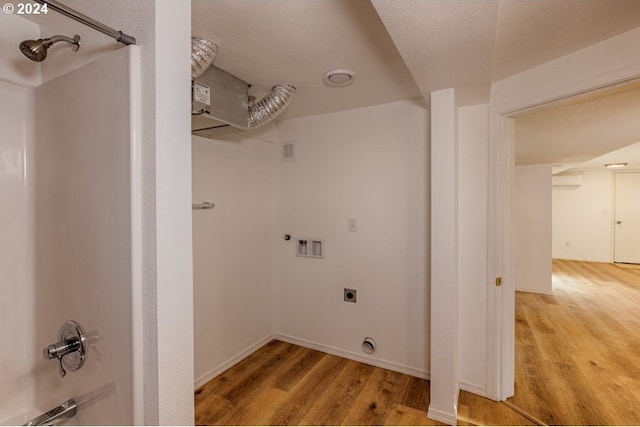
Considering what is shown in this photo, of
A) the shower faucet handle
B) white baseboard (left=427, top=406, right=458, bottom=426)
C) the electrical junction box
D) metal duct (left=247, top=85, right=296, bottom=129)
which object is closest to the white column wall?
white baseboard (left=427, top=406, right=458, bottom=426)

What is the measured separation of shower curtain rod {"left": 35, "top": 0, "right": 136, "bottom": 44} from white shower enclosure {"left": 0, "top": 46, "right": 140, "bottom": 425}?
34 mm

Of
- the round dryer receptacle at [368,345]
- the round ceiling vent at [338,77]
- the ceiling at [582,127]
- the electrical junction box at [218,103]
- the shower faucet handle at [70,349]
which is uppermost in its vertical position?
the round ceiling vent at [338,77]

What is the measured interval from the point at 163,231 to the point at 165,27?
0.60 m

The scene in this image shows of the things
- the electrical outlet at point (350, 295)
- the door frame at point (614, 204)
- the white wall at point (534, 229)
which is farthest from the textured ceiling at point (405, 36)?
the door frame at point (614, 204)

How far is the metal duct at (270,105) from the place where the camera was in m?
2.04

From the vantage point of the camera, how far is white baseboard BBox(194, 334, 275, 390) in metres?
2.17

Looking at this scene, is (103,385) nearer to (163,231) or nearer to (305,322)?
(163,231)

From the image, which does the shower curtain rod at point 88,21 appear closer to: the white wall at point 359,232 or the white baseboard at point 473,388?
the white wall at point 359,232

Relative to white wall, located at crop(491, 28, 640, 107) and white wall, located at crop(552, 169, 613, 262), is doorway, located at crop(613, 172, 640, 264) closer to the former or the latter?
white wall, located at crop(552, 169, 613, 262)

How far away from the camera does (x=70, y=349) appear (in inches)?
39.9

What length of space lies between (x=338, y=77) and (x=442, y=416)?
2268mm

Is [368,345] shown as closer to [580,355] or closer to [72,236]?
[580,355]

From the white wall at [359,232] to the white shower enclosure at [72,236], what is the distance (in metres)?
1.84

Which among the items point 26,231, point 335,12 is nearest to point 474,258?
point 335,12
